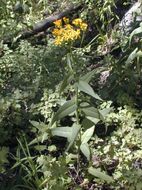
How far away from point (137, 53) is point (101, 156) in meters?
0.73

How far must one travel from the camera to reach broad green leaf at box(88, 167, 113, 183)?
2553 mm

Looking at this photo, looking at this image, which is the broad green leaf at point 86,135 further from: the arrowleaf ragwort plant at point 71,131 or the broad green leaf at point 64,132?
the broad green leaf at point 64,132

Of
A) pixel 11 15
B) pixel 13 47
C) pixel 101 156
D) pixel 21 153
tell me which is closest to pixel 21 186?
pixel 21 153

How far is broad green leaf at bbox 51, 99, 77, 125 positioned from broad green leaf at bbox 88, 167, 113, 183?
1.56 ft

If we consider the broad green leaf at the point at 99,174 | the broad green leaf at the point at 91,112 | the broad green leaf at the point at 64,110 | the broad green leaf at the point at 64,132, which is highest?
the broad green leaf at the point at 64,110

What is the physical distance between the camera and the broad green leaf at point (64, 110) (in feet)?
7.63

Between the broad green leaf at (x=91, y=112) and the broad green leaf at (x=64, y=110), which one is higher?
the broad green leaf at (x=64, y=110)

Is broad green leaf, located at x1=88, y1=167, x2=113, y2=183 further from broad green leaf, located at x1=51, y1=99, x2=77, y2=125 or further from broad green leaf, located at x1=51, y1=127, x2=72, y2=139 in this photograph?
broad green leaf, located at x1=51, y1=99, x2=77, y2=125

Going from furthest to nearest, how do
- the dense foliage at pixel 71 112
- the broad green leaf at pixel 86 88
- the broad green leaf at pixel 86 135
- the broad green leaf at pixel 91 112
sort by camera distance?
the broad green leaf at pixel 86 135 → the dense foliage at pixel 71 112 → the broad green leaf at pixel 91 112 → the broad green leaf at pixel 86 88

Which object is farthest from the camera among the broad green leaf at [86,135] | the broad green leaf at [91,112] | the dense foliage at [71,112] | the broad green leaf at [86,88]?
the broad green leaf at [86,135]

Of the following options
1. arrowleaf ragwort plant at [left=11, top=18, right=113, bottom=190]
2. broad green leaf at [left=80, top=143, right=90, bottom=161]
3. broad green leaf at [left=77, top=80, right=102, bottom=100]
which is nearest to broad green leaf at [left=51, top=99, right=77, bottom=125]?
arrowleaf ragwort plant at [left=11, top=18, right=113, bottom=190]

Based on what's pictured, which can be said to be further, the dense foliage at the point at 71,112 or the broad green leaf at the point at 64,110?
the dense foliage at the point at 71,112

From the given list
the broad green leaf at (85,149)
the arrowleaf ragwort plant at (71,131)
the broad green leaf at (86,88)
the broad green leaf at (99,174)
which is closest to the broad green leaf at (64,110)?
the arrowleaf ragwort plant at (71,131)

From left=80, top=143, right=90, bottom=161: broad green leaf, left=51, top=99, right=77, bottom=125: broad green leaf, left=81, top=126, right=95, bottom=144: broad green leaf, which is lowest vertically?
left=80, top=143, right=90, bottom=161: broad green leaf
